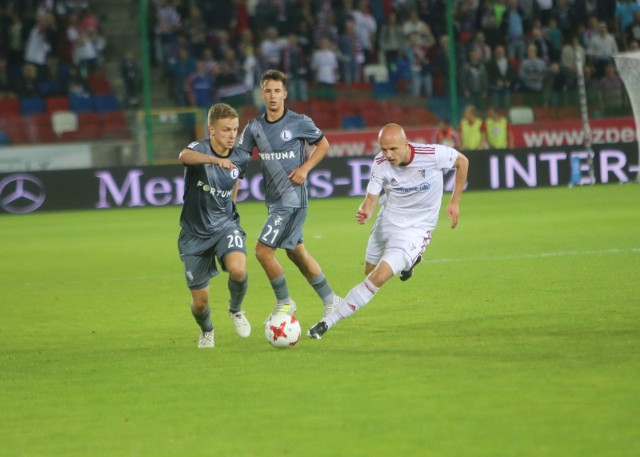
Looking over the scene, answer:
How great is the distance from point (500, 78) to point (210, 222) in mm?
17390

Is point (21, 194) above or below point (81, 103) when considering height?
below

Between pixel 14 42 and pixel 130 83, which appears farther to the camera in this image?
pixel 14 42

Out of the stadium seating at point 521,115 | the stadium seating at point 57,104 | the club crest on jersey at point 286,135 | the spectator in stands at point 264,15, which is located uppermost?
the spectator in stands at point 264,15

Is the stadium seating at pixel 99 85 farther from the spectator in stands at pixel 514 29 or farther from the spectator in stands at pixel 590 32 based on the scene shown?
the spectator in stands at pixel 590 32

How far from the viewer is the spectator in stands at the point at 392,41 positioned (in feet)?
85.3

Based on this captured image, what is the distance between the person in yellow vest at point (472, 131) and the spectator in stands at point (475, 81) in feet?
1.12

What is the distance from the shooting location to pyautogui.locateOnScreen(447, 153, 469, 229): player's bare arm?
28.5 ft

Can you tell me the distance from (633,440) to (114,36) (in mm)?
23478

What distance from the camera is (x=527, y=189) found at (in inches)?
947

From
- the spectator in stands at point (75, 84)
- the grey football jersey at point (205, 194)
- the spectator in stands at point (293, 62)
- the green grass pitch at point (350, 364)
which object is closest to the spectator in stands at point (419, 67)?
the spectator in stands at point (293, 62)

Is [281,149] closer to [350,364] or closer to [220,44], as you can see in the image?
[350,364]

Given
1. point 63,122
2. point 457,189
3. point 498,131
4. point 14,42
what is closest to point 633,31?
point 498,131

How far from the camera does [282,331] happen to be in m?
7.96

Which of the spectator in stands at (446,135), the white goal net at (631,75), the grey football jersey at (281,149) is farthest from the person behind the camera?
the spectator in stands at (446,135)
